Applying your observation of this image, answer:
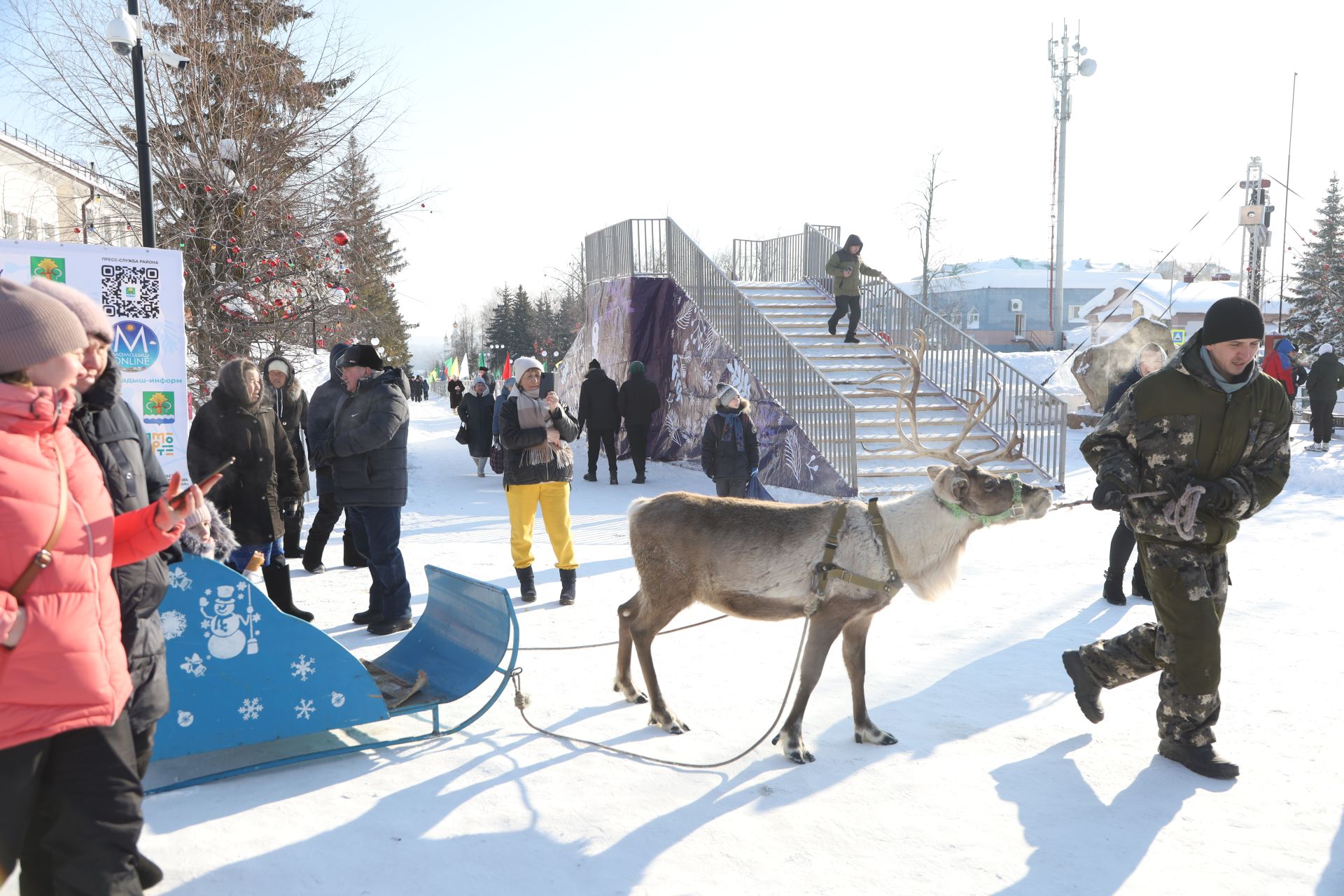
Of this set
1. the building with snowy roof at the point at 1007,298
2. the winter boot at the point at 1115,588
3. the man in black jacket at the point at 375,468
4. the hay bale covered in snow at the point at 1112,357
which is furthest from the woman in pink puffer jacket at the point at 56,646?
the building with snowy roof at the point at 1007,298

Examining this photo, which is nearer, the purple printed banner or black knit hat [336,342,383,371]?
black knit hat [336,342,383,371]

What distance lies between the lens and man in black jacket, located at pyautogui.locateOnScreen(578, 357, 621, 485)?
14039 mm

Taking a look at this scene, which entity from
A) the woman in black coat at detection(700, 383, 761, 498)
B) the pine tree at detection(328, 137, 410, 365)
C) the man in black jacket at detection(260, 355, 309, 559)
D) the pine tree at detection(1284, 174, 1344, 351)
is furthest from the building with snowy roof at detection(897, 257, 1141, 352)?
the man in black jacket at detection(260, 355, 309, 559)

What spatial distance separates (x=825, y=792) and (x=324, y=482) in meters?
5.22

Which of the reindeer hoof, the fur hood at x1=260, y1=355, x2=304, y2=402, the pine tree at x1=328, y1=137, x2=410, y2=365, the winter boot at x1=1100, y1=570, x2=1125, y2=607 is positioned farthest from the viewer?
the pine tree at x1=328, y1=137, x2=410, y2=365

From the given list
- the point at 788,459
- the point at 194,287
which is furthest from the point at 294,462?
the point at 788,459

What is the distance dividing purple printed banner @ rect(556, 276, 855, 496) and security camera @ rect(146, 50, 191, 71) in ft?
26.7

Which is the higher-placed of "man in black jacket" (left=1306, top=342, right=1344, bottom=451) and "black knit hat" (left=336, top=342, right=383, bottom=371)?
"black knit hat" (left=336, top=342, right=383, bottom=371)

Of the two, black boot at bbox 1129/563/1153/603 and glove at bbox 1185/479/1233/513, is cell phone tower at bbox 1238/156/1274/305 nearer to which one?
black boot at bbox 1129/563/1153/603

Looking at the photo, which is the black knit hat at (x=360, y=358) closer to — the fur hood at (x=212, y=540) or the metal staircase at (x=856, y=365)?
the fur hood at (x=212, y=540)

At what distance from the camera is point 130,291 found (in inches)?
274

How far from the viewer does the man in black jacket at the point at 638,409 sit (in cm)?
1423

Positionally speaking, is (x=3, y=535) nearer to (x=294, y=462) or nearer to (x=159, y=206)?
(x=294, y=462)

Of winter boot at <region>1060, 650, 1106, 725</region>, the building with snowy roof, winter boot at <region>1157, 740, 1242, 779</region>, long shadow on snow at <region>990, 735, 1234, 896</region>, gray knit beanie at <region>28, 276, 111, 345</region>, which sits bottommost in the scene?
long shadow on snow at <region>990, 735, 1234, 896</region>
